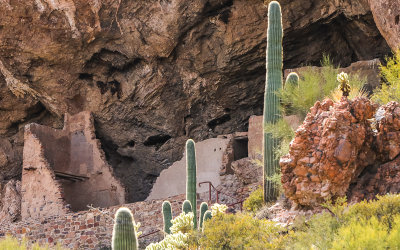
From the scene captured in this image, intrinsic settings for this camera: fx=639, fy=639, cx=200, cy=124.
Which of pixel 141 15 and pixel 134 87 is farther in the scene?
pixel 134 87

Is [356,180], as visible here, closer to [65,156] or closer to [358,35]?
[358,35]

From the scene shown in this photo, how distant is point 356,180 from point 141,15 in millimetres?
11872

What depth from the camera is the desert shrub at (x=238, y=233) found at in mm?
9086

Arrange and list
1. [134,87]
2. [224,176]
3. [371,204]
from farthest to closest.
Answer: [134,87], [224,176], [371,204]

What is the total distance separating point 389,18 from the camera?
14648 mm

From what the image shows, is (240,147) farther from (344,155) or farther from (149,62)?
(344,155)

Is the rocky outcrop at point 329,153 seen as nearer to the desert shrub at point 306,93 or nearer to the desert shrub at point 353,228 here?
the desert shrub at point 353,228

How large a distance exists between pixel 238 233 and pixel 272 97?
3.43m

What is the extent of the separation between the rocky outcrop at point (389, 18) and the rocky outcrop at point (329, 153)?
16.2 feet

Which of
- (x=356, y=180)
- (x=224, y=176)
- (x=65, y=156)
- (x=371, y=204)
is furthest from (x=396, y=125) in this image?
(x=65, y=156)

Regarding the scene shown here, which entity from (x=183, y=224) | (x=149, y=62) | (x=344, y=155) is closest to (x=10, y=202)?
(x=149, y=62)

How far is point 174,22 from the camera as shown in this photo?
1994 cm

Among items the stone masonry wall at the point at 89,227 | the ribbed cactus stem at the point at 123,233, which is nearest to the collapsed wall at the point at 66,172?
the stone masonry wall at the point at 89,227

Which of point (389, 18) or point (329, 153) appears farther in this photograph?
point (389, 18)
